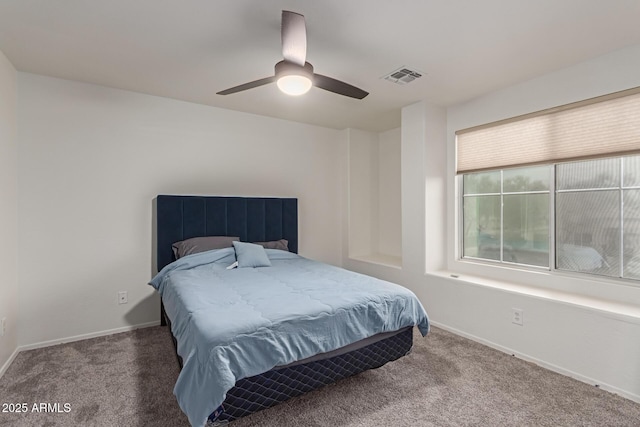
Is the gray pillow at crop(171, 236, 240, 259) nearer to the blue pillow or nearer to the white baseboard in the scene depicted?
the blue pillow

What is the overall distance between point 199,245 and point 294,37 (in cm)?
227

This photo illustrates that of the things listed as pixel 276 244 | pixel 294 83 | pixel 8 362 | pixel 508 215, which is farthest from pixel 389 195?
pixel 8 362

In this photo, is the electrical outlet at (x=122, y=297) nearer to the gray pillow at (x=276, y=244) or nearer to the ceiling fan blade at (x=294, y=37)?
the gray pillow at (x=276, y=244)

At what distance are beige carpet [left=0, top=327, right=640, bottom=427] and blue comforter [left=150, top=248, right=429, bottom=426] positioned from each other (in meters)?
0.42

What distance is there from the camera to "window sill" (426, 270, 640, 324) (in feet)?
7.18

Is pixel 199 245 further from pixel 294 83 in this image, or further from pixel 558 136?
pixel 558 136

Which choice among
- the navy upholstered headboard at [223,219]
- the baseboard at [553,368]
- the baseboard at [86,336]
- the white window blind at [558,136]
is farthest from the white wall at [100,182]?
the baseboard at [553,368]

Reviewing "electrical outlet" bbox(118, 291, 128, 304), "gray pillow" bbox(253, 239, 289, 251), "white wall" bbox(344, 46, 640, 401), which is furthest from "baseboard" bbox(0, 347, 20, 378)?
"white wall" bbox(344, 46, 640, 401)

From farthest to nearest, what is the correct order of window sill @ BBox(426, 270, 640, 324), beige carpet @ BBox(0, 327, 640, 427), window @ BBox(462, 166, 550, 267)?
window @ BBox(462, 166, 550, 267) → window sill @ BBox(426, 270, 640, 324) → beige carpet @ BBox(0, 327, 640, 427)

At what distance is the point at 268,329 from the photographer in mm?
1681

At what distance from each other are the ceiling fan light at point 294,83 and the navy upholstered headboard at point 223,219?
1.94 meters

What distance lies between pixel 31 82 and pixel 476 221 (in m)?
4.55

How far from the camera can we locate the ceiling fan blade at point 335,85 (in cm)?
205

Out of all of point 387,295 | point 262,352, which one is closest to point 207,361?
point 262,352
